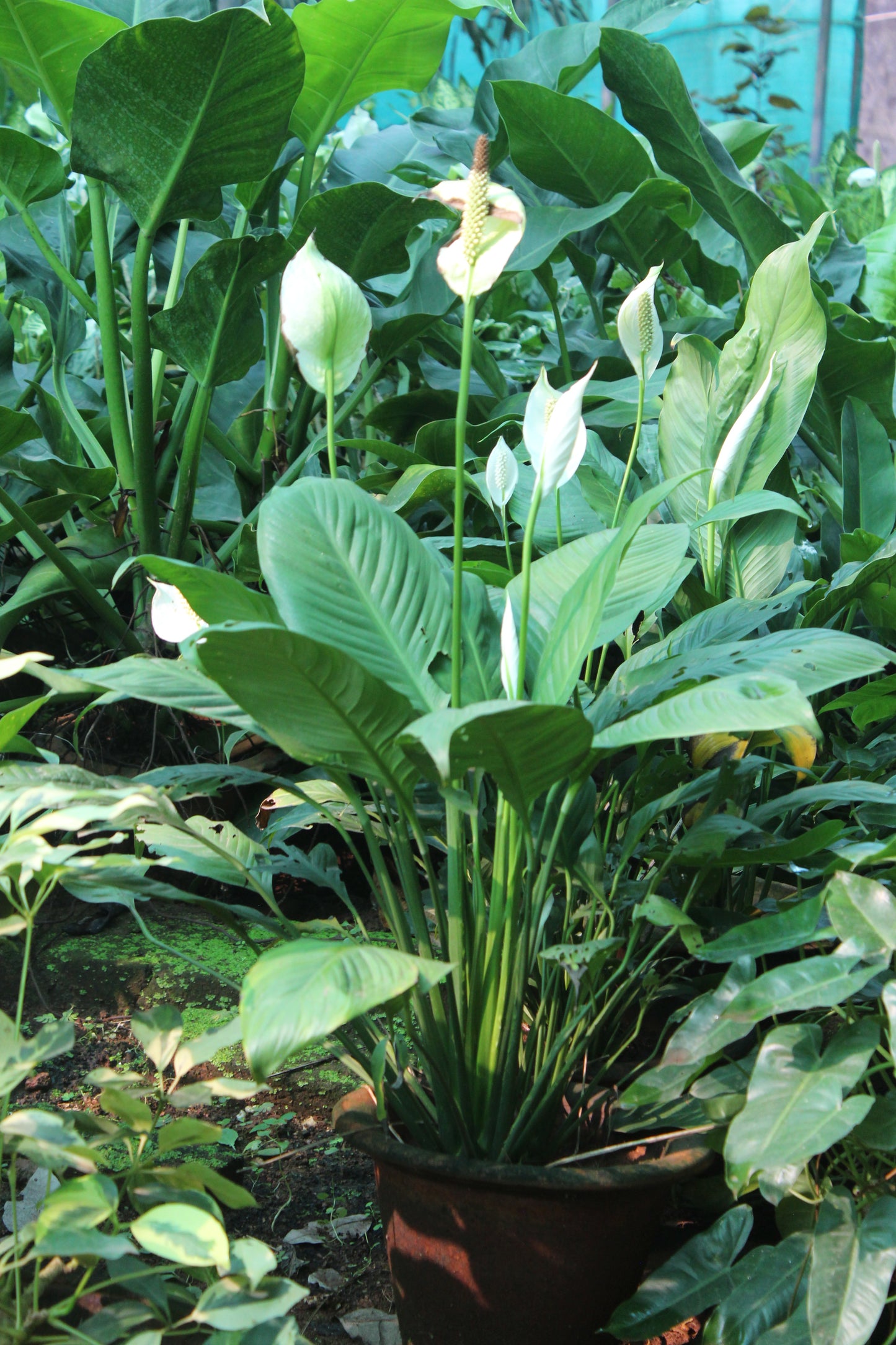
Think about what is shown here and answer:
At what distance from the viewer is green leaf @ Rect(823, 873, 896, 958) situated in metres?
0.69

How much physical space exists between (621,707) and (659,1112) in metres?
0.33

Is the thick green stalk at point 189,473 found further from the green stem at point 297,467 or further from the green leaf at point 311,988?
the green leaf at point 311,988

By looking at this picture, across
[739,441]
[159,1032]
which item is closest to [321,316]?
[739,441]

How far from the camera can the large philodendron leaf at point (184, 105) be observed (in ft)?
4.07

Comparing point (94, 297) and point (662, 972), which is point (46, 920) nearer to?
point (662, 972)

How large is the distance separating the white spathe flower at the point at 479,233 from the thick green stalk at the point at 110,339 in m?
0.96

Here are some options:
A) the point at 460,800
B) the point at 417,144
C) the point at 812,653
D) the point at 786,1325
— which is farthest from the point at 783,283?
the point at 417,144

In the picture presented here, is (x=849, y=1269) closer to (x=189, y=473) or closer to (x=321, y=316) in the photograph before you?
(x=321, y=316)

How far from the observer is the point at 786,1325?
73cm

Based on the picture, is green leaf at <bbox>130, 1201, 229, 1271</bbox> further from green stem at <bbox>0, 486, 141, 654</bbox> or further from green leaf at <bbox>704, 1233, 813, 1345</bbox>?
green stem at <bbox>0, 486, 141, 654</bbox>

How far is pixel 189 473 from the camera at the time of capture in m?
1.59

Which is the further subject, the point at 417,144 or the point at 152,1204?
the point at 417,144

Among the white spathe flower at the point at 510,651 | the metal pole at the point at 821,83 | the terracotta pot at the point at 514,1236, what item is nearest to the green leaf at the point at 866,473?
the white spathe flower at the point at 510,651

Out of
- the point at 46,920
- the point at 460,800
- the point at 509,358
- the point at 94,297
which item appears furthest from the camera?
the point at 509,358
